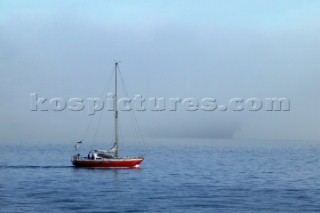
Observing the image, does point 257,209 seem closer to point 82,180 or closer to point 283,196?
point 283,196

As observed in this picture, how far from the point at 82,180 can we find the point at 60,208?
32605 mm

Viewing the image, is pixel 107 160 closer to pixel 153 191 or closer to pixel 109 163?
pixel 109 163

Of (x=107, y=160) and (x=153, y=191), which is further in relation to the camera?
(x=107, y=160)

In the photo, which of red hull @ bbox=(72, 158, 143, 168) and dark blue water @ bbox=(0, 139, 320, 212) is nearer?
dark blue water @ bbox=(0, 139, 320, 212)

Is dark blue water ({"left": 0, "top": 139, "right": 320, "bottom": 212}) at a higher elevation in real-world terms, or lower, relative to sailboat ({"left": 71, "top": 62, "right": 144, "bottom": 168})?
lower

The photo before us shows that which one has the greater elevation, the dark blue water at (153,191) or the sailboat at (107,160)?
the sailboat at (107,160)

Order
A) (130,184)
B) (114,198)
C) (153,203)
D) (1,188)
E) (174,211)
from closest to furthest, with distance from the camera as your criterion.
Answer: (174,211)
(153,203)
(114,198)
(1,188)
(130,184)

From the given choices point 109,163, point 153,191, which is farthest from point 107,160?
point 153,191

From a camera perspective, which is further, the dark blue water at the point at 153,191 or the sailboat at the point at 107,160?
the sailboat at the point at 107,160

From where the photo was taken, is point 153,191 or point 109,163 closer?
point 153,191

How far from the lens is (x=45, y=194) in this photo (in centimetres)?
7419

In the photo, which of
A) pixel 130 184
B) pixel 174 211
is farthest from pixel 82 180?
pixel 174 211

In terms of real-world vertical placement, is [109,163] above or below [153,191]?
above

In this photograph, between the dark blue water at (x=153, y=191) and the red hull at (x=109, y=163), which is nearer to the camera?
the dark blue water at (x=153, y=191)
